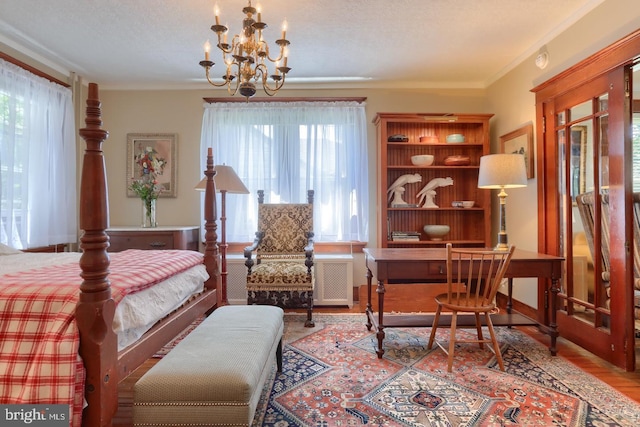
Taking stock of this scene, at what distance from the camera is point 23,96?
11.0 feet

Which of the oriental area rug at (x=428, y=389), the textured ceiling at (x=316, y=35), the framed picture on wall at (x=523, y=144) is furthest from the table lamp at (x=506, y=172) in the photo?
the textured ceiling at (x=316, y=35)

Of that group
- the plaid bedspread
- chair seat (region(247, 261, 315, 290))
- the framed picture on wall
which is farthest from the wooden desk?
the plaid bedspread

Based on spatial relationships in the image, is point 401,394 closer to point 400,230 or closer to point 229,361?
point 229,361

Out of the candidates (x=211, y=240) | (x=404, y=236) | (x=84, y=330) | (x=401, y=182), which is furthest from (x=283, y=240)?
(x=84, y=330)

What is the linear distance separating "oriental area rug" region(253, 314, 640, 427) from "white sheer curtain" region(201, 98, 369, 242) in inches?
69.2

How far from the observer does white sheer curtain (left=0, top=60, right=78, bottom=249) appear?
318cm

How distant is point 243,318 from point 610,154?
107 inches

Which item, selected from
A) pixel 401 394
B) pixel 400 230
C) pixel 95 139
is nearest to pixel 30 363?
pixel 95 139

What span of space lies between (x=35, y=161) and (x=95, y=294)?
10.2ft

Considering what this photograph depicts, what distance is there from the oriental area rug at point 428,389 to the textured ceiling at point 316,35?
2.69 meters

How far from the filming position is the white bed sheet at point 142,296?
1.49m

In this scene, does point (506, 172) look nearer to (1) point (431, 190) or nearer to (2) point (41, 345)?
(1) point (431, 190)

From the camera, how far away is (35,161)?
3.46 m

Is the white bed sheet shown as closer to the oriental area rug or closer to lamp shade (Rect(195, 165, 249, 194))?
the oriental area rug
